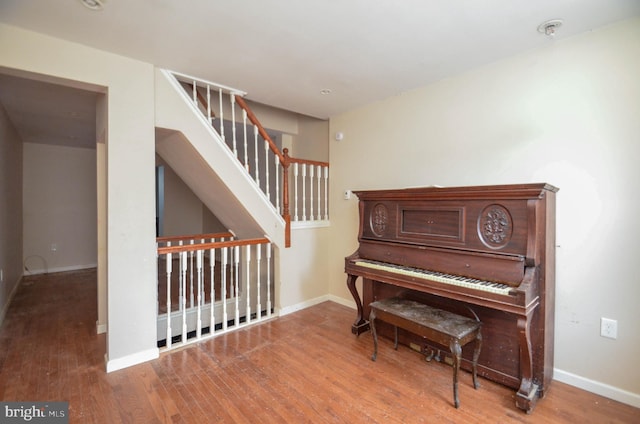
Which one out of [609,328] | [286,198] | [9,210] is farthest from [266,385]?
[9,210]

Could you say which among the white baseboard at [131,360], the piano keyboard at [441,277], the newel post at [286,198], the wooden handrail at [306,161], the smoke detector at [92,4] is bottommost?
the white baseboard at [131,360]

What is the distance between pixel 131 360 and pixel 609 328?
341cm

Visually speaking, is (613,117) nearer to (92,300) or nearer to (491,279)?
(491,279)

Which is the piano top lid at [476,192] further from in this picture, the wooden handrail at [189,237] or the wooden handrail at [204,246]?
the wooden handrail at [189,237]

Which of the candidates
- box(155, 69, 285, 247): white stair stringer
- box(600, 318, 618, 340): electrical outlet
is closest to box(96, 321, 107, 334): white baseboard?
box(155, 69, 285, 247): white stair stringer

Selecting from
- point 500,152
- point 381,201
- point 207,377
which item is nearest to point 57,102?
point 207,377

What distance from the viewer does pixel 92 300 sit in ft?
13.1

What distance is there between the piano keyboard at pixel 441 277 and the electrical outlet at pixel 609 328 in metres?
0.75

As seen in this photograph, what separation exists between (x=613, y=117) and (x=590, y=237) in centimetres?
79

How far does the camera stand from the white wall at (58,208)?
5.34 m

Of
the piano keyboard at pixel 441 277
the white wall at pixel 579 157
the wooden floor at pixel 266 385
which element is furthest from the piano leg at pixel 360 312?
the white wall at pixel 579 157

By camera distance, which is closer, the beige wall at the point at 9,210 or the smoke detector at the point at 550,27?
the smoke detector at the point at 550,27

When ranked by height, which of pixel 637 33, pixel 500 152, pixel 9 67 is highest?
pixel 637 33

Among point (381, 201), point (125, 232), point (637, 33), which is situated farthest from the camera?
point (381, 201)
